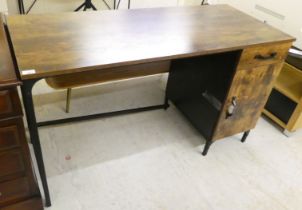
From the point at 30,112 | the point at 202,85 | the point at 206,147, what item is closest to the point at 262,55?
the point at 202,85

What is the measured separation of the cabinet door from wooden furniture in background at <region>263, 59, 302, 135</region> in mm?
406

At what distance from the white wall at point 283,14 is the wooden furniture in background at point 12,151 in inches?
80.8

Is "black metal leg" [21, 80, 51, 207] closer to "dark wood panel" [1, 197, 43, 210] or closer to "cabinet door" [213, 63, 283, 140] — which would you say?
"dark wood panel" [1, 197, 43, 210]

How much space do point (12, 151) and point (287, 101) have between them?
6.05ft

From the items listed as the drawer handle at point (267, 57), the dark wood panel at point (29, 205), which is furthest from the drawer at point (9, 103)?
the drawer handle at point (267, 57)

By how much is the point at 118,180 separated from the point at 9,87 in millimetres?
876

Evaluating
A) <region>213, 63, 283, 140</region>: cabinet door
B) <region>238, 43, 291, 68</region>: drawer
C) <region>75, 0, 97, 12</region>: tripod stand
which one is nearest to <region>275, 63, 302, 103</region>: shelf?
<region>213, 63, 283, 140</region>: cabinet door

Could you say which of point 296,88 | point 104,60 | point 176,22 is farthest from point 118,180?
point 296,88

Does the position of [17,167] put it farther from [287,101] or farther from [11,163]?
[287,101]

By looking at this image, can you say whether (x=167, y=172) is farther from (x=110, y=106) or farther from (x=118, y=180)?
(x=110, y=106)

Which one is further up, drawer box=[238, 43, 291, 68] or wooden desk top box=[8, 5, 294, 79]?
wooden desk top box=[8, 5, 294, 79]

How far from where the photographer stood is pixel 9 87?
2.86 ft

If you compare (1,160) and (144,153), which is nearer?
(1,160)

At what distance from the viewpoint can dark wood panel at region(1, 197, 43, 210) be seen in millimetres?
1205
